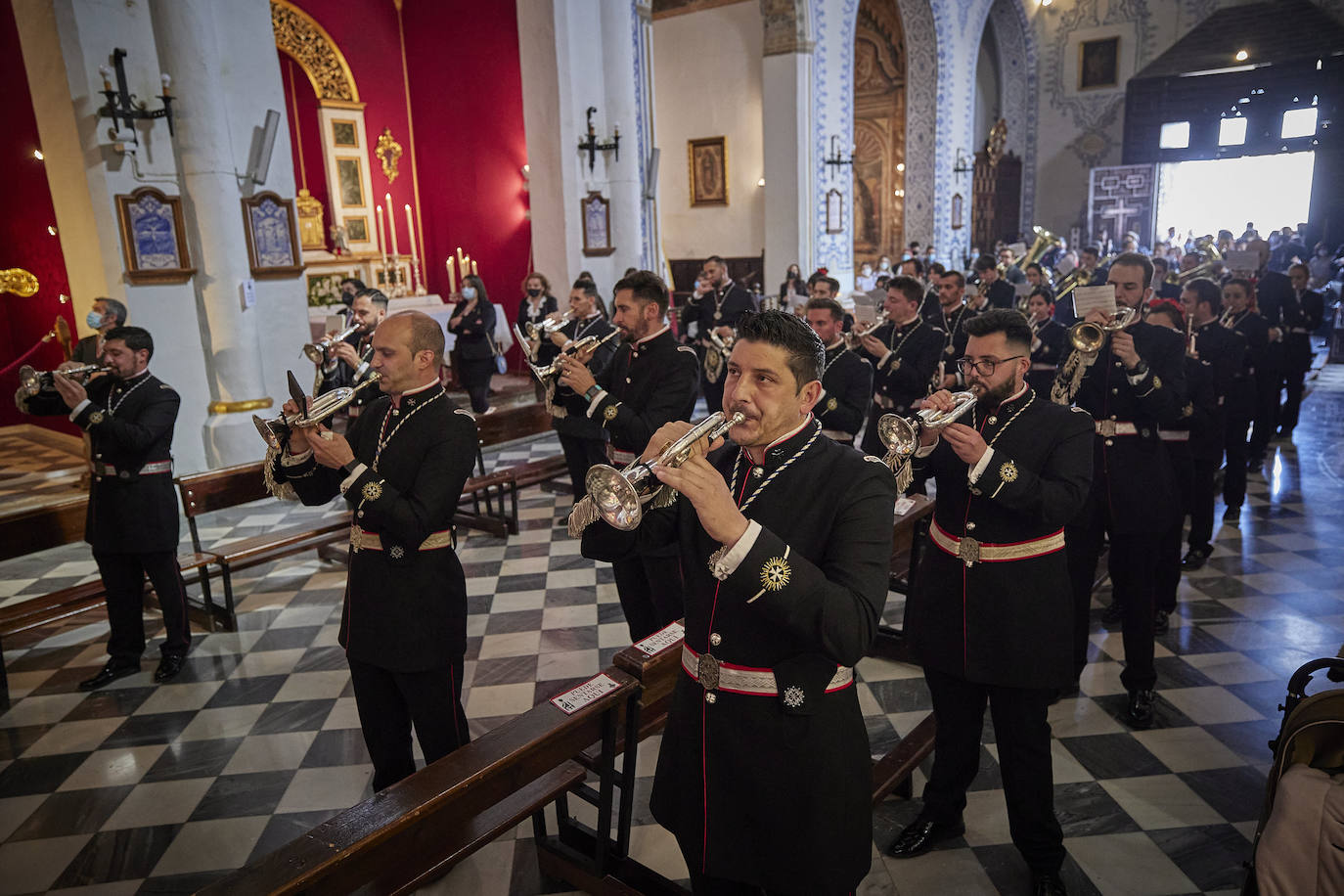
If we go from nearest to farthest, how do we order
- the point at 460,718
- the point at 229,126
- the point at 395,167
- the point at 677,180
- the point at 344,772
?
the point at 460,718 → the point at 344,772 → the point at 229,126 → the point at 395,167 → the point at 677,180

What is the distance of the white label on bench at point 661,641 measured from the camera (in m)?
3.01

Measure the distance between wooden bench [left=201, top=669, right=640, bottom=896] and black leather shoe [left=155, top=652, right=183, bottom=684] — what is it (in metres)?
2.94

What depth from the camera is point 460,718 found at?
126 inches

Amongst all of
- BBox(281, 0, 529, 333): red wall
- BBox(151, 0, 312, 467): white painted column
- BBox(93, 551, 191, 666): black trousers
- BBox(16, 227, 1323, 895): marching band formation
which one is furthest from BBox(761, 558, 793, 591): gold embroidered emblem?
BBox(281, 0, 529, 333): red wall

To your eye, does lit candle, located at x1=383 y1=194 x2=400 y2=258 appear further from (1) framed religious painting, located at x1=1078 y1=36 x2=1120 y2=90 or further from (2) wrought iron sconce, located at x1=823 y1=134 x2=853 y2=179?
(1) framed religious painting, located at x1=1078 y1=36 x2=1120 y2=90

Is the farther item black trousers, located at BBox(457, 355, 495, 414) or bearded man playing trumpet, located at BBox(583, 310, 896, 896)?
black trousers, located at BBox(457, 355, 495, 414)

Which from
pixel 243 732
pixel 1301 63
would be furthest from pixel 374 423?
pixel 1301 63

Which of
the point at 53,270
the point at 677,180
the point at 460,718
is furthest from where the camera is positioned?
the point at 677,180

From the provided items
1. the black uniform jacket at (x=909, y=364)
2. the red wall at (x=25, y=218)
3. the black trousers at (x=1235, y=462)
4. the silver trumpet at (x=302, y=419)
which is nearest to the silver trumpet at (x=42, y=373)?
the silver trumpet at (x=302, y=419)

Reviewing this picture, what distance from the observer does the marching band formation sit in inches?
76.8

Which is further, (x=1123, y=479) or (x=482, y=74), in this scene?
(x=482, y=74)

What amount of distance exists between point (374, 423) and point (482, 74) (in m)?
11.6

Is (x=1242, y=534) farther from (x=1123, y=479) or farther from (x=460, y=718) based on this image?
(x=460, y=718)

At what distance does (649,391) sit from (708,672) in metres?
2.66
